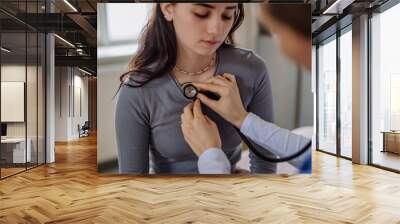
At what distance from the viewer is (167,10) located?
6613 millimetres

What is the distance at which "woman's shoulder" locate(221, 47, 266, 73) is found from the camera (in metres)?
6.64

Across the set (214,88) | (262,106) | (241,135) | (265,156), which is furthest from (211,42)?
(265,156)

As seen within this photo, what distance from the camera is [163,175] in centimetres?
682

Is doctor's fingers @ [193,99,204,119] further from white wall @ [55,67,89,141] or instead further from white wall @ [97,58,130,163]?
white wall @ [55,67,89,141]

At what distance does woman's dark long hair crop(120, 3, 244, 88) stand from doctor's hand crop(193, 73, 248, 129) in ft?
2.06

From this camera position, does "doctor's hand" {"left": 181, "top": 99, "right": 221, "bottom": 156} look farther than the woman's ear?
No

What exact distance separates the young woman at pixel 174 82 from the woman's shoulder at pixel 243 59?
0.05ft

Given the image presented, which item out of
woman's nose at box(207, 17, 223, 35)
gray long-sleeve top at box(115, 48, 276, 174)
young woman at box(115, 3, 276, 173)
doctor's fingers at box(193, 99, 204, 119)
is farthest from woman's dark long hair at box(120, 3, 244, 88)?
doctor's fingers at box(193, 99, 204, 119)

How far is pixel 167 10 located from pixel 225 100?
5.76ft

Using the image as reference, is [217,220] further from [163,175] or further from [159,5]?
[159,5]

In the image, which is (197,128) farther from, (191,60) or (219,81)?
(191,60)

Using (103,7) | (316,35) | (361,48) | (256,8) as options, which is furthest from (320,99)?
(103,7)

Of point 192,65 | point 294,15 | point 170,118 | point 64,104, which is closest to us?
point 170,118

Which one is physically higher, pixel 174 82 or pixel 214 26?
pixel 214 26
